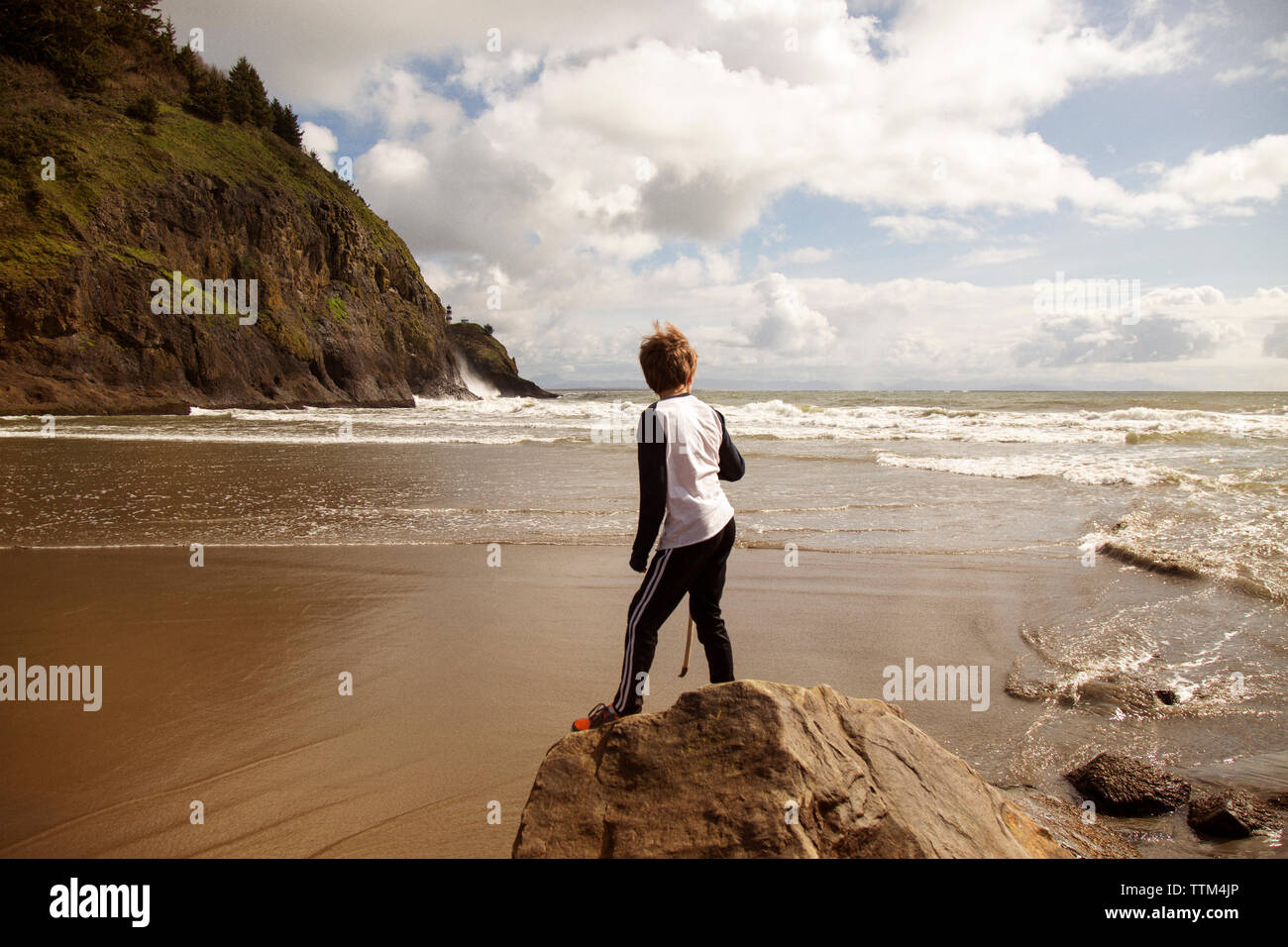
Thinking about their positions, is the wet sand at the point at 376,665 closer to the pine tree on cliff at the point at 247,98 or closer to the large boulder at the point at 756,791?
the large boulder at the point at 756,791

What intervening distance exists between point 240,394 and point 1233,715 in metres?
36.0

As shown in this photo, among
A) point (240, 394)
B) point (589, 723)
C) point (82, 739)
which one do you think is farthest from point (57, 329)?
point (589, 723)

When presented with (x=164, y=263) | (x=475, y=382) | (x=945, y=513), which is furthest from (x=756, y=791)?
(x=475, y=382)

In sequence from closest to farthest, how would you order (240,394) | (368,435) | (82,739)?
(82,739) → (368,435) → (240,394)

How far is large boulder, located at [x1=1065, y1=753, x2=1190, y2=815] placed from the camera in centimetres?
284

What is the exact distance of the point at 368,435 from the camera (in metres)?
21.4

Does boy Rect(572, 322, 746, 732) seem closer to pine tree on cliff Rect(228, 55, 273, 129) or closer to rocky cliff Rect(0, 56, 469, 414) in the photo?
rocky cliff Rect(0, 56, 469, 414)

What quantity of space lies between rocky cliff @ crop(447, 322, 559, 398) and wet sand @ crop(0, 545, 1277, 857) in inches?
2236

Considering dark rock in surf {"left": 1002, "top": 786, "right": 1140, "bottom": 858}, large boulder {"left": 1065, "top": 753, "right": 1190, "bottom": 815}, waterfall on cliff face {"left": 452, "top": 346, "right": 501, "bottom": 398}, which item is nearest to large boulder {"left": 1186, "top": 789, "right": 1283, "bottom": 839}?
large boulder {"left": 1065, "top": 753, "right": 1190, "bottom": 815}

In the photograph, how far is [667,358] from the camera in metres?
3.15

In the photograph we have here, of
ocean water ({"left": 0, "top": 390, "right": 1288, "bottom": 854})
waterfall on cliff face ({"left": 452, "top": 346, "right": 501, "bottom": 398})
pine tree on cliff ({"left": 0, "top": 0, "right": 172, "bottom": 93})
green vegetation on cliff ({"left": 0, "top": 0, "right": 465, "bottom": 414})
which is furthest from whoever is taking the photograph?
waterfall on cliff face ({"left": 452, "top": 346, "right": 501, "bottom": 398})

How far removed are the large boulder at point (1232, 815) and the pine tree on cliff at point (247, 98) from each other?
50.3 m

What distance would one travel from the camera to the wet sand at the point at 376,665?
282cm
